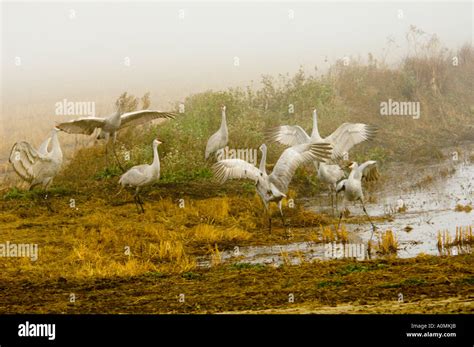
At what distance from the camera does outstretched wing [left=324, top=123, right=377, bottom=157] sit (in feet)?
35.7

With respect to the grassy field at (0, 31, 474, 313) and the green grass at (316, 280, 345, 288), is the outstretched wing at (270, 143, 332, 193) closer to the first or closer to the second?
the grassy field at (0, 31, 474, 313)

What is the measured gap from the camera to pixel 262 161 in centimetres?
980

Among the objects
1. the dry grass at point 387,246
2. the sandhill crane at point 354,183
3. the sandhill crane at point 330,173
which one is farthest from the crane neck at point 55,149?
the dry grass at point 387,246

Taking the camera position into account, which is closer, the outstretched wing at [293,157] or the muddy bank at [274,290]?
the muddy bank at [274,290]

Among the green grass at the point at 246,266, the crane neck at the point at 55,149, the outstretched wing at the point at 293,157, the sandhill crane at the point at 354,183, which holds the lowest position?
the green grass at the point at 246,266

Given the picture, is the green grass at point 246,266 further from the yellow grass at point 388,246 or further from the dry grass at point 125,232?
the yellow grass at point 388,246

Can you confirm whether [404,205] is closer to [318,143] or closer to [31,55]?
[318,143]

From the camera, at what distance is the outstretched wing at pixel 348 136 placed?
1087 centimetres

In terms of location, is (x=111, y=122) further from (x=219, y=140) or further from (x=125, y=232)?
(x=125, y=232)

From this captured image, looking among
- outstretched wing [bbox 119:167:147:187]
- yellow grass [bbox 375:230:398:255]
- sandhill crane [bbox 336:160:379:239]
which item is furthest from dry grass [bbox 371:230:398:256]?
outstretched wing [bbox 119:167:147:187]

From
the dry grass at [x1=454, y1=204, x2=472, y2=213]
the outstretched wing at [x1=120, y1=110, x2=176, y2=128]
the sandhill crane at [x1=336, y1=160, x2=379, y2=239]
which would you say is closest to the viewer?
the sandhill crane at [x1=336, y1=160, x2=379, y2=239]

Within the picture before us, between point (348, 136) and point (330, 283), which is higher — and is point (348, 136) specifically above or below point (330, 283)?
above

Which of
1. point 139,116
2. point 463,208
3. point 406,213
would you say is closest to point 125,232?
point 139,116

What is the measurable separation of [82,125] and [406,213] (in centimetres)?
395
